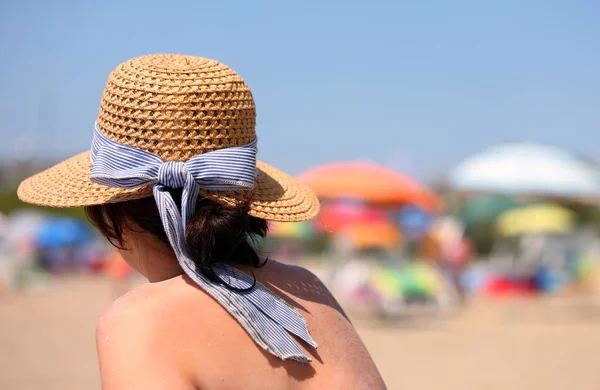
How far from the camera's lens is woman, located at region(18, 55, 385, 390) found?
1.29 metres

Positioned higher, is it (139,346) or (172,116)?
(172,116)

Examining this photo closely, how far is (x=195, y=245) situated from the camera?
4.59 feet

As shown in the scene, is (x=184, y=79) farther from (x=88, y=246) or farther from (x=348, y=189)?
(x=88, y=246)

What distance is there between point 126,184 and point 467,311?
11.5 m

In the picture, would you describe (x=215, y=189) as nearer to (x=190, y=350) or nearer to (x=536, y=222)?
(x=190, y=350)

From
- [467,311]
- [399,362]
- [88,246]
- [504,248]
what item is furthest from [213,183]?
[504,248]

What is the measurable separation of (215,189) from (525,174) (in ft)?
44.6

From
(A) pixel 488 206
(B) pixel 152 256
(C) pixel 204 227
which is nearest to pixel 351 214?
(A) pixel 488 206

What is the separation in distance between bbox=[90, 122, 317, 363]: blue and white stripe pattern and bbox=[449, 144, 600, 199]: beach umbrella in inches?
518

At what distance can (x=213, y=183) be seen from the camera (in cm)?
147

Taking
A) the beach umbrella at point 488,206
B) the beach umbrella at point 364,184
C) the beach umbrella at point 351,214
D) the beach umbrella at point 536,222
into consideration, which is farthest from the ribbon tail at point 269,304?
the beach umbrella at point 488,206

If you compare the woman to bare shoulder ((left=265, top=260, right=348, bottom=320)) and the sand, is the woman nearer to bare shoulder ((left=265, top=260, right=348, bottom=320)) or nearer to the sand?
bare shoulder ((left=265, top=260, right=348, bottom=320))

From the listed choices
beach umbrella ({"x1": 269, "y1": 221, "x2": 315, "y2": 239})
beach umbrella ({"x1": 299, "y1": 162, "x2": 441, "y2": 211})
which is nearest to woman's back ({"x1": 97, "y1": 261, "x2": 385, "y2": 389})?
beach umbrella ({"x1": 299, "y1": 162, "x2": 441, "y2": 211})

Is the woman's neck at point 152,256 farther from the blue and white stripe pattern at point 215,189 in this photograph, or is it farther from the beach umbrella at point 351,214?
the beach umbrella at point 351,214
